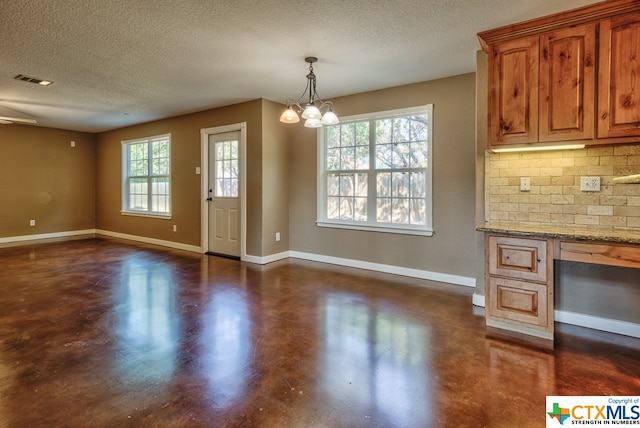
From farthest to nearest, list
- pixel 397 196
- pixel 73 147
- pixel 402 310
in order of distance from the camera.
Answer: pixel 73 147, pixel 397 196, pixel 402 310

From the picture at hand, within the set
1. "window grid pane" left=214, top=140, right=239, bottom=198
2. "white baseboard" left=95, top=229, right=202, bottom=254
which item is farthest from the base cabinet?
"white baseboard" left=95, top=229, right=202, bottom=254

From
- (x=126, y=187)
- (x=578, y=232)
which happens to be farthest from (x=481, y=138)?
(x=126, y=187)

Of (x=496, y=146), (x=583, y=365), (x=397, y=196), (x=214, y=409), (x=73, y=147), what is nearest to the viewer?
(x=214, y=409)

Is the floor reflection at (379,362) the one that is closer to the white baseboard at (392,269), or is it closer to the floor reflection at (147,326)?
the floor reflection at (147,326)

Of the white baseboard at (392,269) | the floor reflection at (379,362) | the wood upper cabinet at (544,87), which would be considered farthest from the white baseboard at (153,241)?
the wood upper cabinet at (544,87)

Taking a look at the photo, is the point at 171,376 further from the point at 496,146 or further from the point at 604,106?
the point at 604,106

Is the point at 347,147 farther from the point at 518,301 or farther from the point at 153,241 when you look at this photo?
the point at 153,241

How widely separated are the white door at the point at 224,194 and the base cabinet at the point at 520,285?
153 inches

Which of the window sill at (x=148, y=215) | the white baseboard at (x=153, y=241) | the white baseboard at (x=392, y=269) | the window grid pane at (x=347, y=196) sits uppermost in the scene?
the window grid pane at (x=347, y=196)

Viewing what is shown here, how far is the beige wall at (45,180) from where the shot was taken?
22.8 ft

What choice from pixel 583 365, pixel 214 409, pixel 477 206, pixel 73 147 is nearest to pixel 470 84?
pixel 477 206

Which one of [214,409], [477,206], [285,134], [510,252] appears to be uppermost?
[285,134]

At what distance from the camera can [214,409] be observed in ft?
5.82

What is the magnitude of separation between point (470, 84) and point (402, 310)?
267 cm
